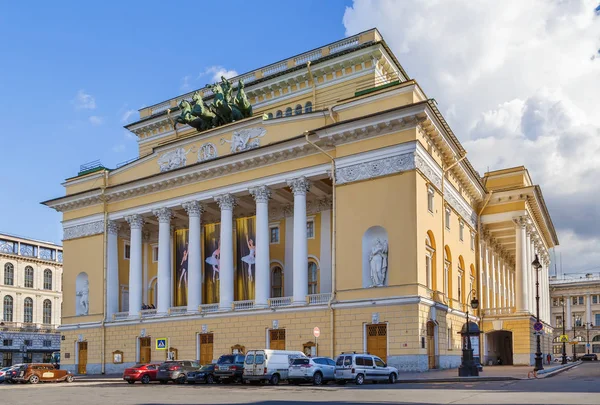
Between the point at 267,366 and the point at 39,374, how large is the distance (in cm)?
1509

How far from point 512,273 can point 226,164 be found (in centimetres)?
3825

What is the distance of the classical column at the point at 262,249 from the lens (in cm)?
4156

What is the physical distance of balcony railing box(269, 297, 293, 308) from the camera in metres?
40.5

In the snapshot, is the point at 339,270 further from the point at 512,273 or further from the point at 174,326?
the point at 512,273

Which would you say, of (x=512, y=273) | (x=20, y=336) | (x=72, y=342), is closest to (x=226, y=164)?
(x=72, y=342)

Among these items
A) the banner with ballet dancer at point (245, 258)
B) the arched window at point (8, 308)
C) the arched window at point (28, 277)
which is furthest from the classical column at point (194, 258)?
the arched window at point (28, 277)

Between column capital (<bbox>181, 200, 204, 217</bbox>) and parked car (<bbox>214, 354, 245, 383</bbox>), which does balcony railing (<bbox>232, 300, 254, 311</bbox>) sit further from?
parked car (<bbox>214, 354, 245, 383</bbox>)

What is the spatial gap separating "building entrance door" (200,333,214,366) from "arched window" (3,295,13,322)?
215 feet

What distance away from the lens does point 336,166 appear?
127 feet

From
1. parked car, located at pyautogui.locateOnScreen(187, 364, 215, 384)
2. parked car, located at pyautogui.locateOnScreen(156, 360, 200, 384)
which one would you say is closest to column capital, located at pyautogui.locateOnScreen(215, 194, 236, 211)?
parked car, located at pyautogui.locateOnScreen(156, 360, 200, 384)

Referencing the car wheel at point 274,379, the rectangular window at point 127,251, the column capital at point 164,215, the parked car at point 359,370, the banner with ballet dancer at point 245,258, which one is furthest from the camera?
the rectangular window at point 127,251

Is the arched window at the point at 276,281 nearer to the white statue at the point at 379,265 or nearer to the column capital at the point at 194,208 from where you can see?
the column capital at the point at 194,208

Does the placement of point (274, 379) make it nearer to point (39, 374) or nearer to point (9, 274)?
point (39, 374)

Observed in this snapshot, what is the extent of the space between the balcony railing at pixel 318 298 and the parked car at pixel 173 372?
→ 292 inches
